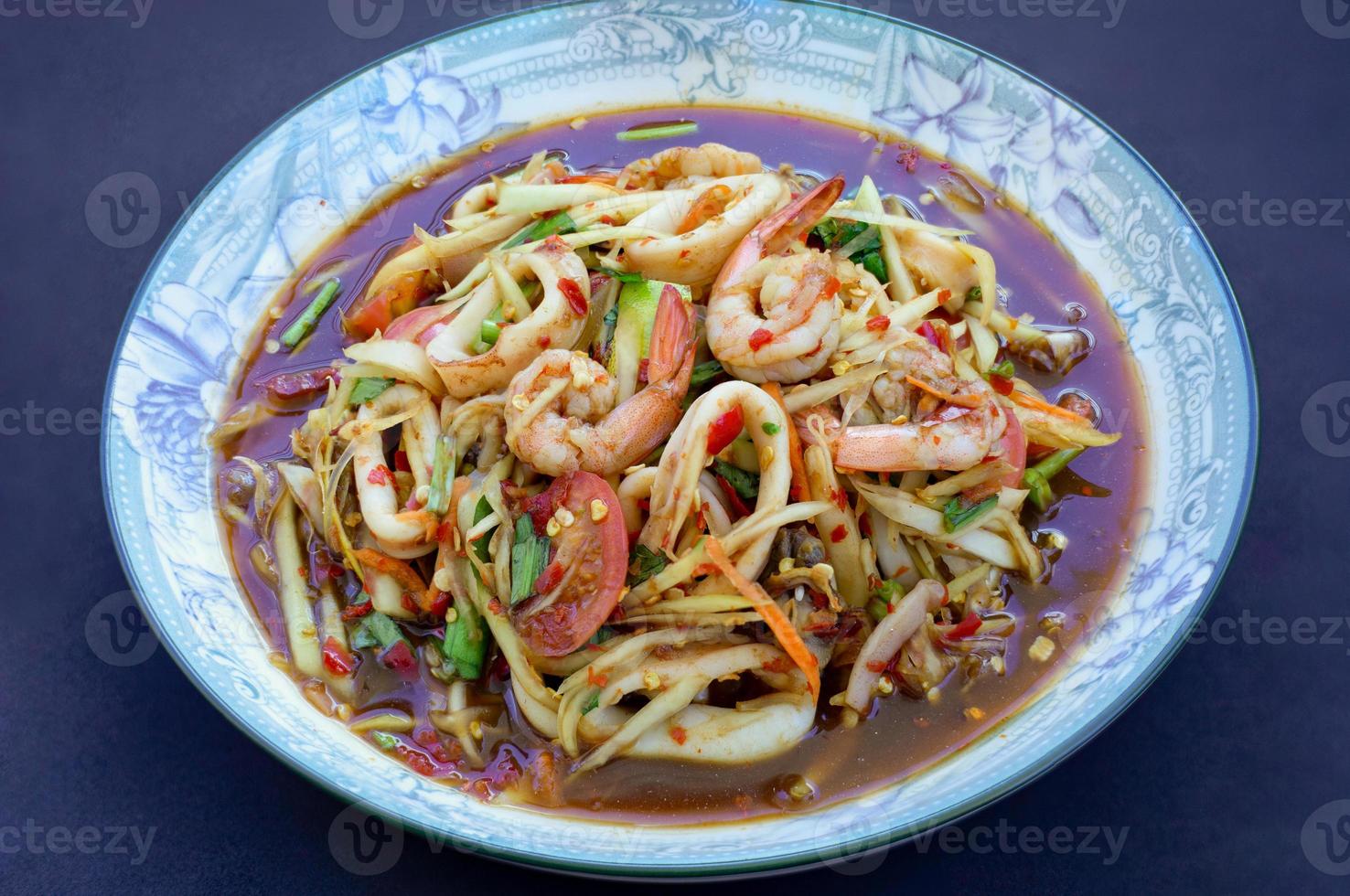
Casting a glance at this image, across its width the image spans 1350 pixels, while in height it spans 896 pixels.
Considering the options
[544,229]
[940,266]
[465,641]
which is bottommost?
[465,641]

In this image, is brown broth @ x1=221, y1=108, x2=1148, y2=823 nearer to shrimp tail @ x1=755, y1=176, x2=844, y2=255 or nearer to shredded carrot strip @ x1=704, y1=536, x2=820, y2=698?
A: shredded carrot strip @ x1=704, y1=536, x2=820, y2=698

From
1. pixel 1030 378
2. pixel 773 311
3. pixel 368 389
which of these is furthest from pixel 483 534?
pixel 1030 378

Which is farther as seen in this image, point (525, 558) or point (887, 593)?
point (887, 593)

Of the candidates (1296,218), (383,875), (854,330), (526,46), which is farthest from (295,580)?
(1296,218)

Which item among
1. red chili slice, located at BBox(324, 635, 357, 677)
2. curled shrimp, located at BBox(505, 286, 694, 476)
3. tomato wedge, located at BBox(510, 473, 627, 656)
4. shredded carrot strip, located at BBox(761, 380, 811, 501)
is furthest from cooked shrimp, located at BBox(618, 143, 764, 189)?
red chili slice, located at BBox(324, 635, 357, 677)

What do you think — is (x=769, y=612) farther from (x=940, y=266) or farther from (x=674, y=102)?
(x=674, y=102)

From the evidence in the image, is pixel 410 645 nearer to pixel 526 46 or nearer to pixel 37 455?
pixel 37 455
